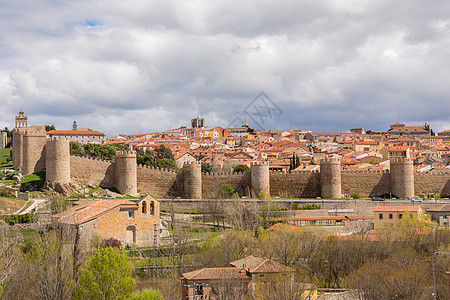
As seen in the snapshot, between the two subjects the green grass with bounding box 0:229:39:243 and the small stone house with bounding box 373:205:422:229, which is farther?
the small stone house with bounding box 373:205:422:229

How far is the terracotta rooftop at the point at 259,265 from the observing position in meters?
29.2

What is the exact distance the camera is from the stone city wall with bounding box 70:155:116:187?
49875 mm

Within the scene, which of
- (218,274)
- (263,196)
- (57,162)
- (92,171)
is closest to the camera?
(218,274)

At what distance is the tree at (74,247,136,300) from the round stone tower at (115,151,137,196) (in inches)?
837

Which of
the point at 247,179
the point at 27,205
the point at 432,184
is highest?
the point at 247,179

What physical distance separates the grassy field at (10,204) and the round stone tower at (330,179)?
2232 cm

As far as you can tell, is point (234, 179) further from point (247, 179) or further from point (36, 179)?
point (36, 179)

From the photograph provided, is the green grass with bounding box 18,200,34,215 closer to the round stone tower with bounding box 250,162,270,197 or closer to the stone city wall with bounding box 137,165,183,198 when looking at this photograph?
the stone city wall with bounding box 137,165,183,198

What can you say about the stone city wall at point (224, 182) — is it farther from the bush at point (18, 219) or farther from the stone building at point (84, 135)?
the stone building at point (84, 135)

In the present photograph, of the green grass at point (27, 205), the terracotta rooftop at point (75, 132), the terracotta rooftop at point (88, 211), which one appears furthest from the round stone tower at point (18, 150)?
the terracotta rooftop at point (75, 132)

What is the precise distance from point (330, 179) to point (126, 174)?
612 inches

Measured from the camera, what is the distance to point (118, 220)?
1490 inches

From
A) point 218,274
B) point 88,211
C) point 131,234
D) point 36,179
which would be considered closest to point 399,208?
point 131,234

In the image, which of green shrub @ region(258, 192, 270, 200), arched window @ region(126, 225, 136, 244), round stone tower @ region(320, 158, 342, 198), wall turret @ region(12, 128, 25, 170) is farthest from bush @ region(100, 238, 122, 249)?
round stone tower @ region(320, 158, 342, 198)
